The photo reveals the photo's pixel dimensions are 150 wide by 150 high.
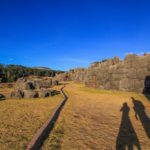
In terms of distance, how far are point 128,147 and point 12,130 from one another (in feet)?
12.2

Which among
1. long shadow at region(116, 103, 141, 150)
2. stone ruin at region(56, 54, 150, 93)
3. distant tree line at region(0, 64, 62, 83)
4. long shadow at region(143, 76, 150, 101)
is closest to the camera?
long shadow at region(116, 103, 141, 150)

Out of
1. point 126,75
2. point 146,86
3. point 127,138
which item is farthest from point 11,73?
point 127,138

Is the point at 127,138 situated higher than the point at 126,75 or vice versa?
the point at 126,75

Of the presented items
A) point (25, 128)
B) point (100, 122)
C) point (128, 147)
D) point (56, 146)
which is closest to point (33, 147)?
point (56, 146)

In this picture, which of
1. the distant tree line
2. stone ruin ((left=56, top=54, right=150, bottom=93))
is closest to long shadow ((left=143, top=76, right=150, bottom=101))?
stone ruin ((left=56, top=54, right=150, bottom=93))

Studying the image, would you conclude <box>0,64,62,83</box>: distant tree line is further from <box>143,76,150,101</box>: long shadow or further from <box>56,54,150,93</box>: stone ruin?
<box>143,76,150,101</box>: long shadow

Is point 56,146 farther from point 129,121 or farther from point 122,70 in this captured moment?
point 122,70

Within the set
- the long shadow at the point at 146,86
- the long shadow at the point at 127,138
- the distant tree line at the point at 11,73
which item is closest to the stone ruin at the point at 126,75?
the long shadow at the point at 146,86

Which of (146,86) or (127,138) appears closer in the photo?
(127,138)

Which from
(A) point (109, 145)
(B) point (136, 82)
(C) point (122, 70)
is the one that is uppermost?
(C) point (122, 70)

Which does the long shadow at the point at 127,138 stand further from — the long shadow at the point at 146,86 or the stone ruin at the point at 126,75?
the stone ruin at the point at 126,75

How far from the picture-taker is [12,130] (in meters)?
5.84

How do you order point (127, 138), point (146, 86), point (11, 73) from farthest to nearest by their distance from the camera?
point (11, 73)
point (146, 86)
point (127, 138)

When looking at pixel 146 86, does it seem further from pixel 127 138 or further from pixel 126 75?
pixel 127 138
